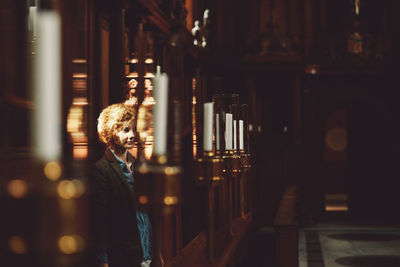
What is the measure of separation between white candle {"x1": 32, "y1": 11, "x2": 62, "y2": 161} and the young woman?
1.71 metres

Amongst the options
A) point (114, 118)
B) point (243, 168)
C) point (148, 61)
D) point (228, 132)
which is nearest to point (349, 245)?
point (243, 168)

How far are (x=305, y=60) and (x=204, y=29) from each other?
351cm

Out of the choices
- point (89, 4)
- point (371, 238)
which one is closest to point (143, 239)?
point (89, 4)

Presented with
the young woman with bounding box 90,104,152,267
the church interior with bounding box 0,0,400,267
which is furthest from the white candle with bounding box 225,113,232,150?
the young woman with bounding box 90,104,152,267

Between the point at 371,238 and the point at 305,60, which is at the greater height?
the point at 305,60


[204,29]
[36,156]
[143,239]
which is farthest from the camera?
[204,29]

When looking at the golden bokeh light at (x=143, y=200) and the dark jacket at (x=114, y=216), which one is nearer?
the golden bokeh light at (x=143, y=200)

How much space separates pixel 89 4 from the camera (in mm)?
3441

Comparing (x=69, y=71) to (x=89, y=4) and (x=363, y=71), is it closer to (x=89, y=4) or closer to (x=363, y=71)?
(x=89, y=4)

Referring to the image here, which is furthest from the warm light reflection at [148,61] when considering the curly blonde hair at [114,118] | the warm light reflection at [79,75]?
the curly blonde hair at [114,118]

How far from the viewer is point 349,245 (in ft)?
31.3

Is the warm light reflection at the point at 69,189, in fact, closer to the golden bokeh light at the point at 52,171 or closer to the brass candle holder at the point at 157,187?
the golden bokeh light at the point at 52,171

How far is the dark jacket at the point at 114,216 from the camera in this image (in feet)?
8.40

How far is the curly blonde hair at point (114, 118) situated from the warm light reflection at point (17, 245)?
69.2 inches
